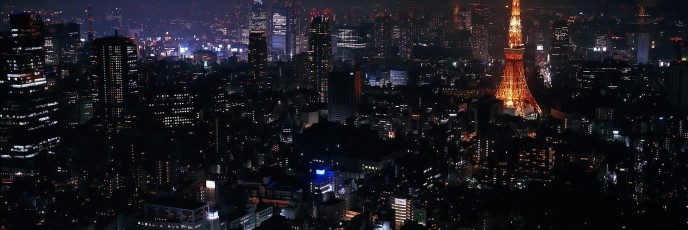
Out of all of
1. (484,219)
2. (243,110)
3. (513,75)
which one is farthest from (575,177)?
(243,110)

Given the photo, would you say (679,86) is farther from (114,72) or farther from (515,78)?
(114,72)

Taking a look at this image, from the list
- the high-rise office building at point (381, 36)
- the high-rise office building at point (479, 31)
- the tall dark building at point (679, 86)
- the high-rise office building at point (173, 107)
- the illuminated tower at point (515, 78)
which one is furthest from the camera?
the high-rise office building at point (381, 36)

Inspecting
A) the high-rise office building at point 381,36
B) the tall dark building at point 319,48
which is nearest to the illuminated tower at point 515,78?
the high-rise office building at point 381,36

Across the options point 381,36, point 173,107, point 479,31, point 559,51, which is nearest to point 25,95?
point 173,107

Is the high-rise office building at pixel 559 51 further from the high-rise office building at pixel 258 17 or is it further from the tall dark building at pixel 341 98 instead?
the high-rise office building at pixel 258 17

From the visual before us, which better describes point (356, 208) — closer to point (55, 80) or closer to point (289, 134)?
point (289, 134)

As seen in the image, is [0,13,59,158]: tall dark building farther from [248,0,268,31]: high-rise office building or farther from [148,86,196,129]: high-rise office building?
[248,0,268,31]: high-rise office building

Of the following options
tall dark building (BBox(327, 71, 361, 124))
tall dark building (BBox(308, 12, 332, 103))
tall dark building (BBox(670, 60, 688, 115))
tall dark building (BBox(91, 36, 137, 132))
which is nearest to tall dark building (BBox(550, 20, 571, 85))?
tall dark building (BBox(670, 60, 688, 115))
